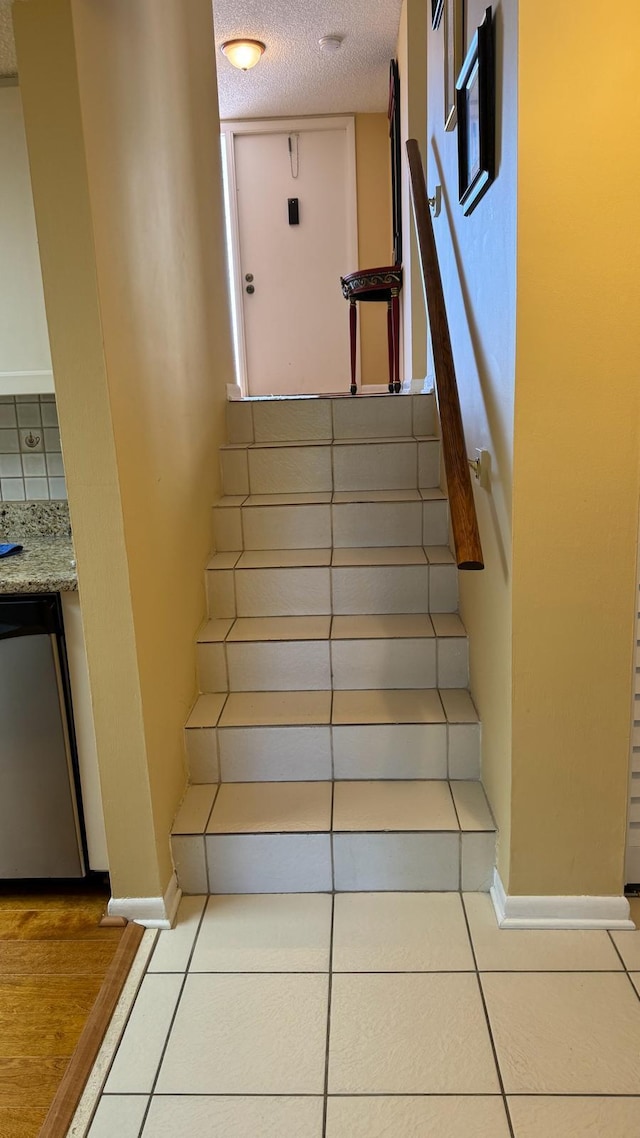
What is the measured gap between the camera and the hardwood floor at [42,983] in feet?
4.16

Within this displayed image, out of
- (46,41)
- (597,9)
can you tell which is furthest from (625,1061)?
(46,41)

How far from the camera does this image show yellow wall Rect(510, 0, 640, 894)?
1.29 metres

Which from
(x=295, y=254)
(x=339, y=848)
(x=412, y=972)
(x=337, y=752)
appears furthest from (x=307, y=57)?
(x=412, y=972)

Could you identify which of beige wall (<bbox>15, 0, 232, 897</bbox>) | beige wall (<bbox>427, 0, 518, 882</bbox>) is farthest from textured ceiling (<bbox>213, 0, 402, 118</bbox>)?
beige wall (<bbox>427, 0, 518, 882</bbox>)

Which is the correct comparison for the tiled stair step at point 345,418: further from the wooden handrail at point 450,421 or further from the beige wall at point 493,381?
the wooden handrail at point 450,421

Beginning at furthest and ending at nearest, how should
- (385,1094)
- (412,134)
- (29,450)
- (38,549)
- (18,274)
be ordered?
(412,134)
(29,450)
(38,549)
(18,274)
(385,1094)

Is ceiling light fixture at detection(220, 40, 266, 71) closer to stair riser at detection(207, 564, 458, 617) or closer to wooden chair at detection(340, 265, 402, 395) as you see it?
wooden chair at detection(340, 265, 402, 395)

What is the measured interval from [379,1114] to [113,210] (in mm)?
1785

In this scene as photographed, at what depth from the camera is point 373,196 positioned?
4781 mm

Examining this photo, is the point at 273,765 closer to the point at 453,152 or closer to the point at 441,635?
the point at 441,635

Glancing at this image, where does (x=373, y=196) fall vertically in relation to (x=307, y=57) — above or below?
below

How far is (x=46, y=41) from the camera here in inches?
50.8

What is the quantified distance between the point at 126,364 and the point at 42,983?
4.45 feet

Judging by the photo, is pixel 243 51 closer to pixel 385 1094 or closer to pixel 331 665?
pixel 331 665
